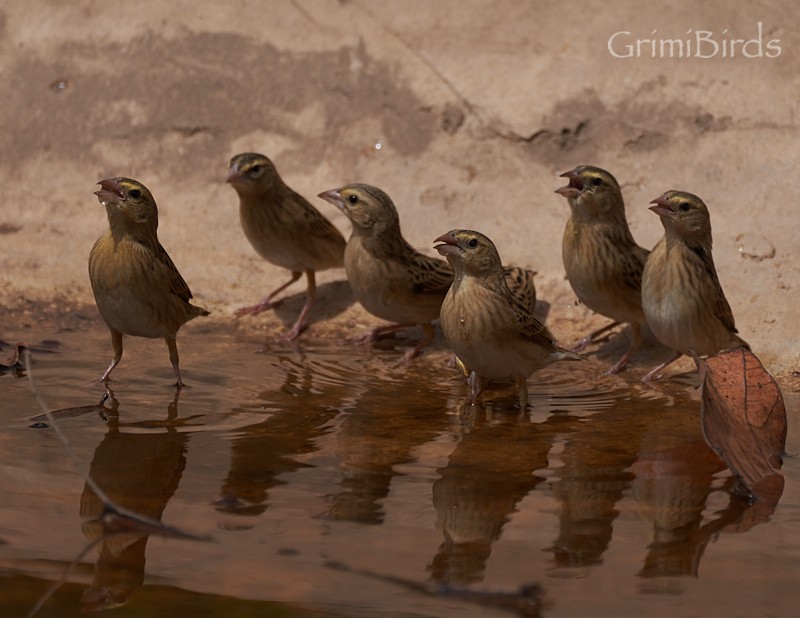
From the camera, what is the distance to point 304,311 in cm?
806

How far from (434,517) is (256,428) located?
133cm

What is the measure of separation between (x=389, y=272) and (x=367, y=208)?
394 millimetres

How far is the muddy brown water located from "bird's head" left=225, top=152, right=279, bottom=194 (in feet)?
Answer: 4.47

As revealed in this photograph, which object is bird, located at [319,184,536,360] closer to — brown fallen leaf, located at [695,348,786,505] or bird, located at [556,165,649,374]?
bird, located at [556,165,649,374]

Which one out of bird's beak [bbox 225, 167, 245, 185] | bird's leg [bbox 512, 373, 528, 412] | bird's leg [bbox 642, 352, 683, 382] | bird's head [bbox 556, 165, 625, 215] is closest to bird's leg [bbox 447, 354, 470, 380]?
bird's leg [bbox 512, 373, 528, 412]

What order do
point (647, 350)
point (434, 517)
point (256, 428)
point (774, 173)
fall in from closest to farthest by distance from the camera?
point (434, 517) → point (256, 428) → point (647, 350) → point (774, 173)

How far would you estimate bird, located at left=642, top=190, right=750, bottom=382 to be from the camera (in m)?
6.74

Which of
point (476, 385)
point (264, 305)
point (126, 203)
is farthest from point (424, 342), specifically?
point (126, 203)

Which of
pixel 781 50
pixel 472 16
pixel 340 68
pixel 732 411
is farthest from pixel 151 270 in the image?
pixel 781 50

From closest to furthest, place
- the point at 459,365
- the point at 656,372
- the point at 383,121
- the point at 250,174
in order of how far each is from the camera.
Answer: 1. the point at 656,372
2. the point at 459,365
3. the point at 250,174
4. the point at 383,121

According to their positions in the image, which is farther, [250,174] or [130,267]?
[250,174]

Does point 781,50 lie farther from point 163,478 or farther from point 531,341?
point 163,478

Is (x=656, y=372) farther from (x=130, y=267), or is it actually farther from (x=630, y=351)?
(x=130, y=267)

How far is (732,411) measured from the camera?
18.2 ft
